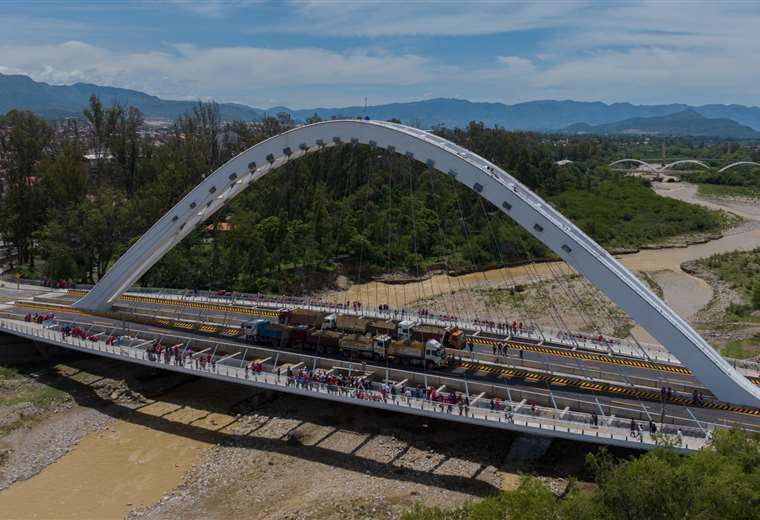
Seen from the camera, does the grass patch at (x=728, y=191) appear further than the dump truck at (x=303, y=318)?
Yes

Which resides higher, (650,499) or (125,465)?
(650,499)

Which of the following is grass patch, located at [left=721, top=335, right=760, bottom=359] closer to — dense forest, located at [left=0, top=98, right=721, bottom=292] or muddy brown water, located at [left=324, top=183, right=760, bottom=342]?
muddy brown water, located at [left=324, top=183, right=760, bottom=342]

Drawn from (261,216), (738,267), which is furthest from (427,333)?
(738,267)

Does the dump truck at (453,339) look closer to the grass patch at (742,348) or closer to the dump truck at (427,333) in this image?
the dump truck at (427,333)

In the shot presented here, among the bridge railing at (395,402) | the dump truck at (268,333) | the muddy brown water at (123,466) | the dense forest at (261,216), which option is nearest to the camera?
the bridge railing at (395,402)

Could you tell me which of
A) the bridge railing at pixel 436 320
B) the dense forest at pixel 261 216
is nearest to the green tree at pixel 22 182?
the dense forest at pixel 261 216

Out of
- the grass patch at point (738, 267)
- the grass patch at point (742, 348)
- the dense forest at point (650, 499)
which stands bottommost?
the grass patch at point (742, 348)

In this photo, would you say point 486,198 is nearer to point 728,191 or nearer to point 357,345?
point 357,345

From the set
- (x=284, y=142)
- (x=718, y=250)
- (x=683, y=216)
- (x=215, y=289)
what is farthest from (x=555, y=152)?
(x=284, y=142)
